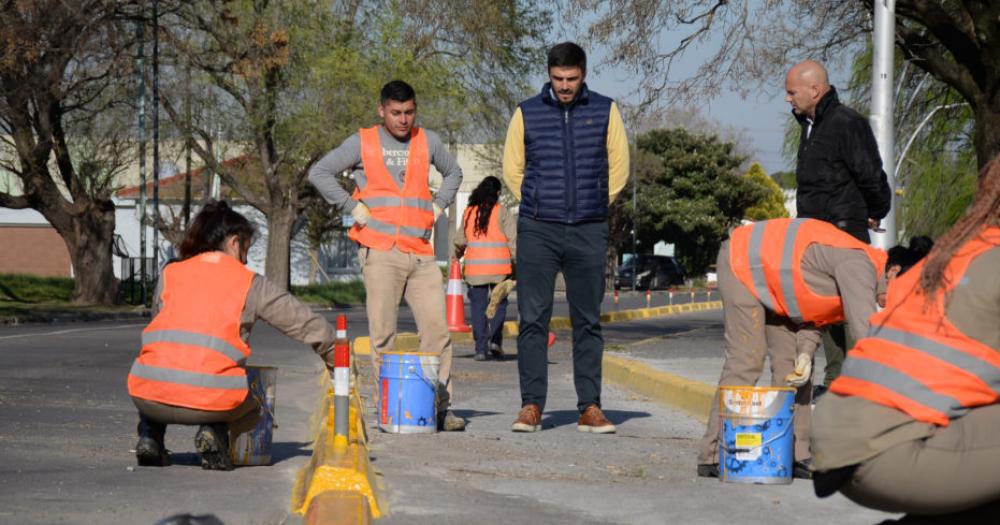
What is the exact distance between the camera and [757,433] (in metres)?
7.42

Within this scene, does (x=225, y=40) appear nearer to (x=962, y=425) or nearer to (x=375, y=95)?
(x=375, y=95)

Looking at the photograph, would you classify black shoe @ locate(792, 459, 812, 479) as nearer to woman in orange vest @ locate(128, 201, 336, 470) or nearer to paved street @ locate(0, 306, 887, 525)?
paved street @ locate(0, 306, 887, 525)

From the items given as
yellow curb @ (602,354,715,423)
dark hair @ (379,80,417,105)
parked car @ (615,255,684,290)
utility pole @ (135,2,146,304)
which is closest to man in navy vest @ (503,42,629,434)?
dark hair @ (379,80,417,105)

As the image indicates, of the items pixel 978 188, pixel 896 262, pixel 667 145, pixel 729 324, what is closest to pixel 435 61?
pixel 896 262

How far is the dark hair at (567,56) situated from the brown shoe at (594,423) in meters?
2.07

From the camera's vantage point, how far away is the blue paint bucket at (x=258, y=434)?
8.02 metres

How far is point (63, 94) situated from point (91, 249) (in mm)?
6411

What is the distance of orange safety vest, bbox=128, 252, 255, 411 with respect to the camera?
764 centimetres

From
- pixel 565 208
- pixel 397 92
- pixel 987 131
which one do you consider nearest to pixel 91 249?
pixel 987 131

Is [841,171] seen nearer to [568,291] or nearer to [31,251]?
[568,291]

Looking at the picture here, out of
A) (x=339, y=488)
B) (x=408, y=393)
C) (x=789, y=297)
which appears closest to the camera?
(x=339, y=488)

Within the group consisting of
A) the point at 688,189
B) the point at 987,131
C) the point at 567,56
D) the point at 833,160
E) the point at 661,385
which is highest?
the point at 688,189

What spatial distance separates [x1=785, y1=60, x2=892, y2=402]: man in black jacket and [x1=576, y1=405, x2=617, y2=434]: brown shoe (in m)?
1.74

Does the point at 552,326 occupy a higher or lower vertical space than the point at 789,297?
lower
